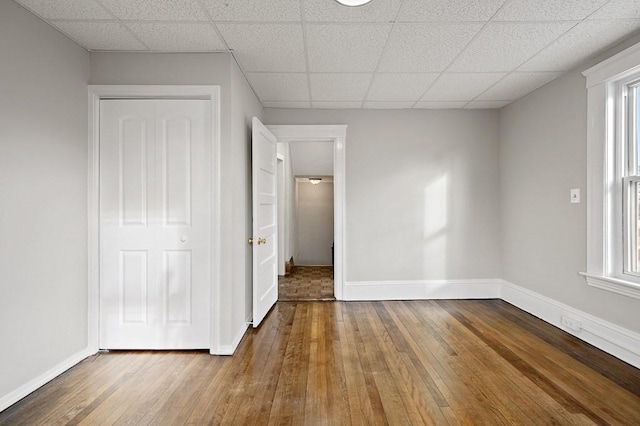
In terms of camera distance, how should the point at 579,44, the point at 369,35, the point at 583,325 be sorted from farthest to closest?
1. the point at 583,325
2. the point at 579,44
3. the point at 369,35

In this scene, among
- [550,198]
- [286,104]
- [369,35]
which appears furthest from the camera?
[286,104]

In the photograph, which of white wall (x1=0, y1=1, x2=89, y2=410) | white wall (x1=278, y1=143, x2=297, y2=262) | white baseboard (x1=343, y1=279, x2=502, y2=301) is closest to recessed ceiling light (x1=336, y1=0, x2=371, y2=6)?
white wall (x1=0, y1=1, x2=89, y2=410)

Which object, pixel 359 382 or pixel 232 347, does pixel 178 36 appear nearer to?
pixel 232 347

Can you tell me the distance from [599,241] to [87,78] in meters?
4.16

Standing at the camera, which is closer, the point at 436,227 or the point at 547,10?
the point at 547,10

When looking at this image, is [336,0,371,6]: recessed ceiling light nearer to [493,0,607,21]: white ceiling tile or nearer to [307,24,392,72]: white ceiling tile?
[307,24,392,72]: white ceiling tile

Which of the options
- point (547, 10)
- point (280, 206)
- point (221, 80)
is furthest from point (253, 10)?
point (280, 206)

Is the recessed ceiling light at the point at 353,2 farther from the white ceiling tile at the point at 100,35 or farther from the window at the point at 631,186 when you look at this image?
the window at the point at 631,186

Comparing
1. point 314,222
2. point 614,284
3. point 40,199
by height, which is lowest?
point 614,284

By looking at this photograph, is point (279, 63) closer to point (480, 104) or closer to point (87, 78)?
point (87, 78)

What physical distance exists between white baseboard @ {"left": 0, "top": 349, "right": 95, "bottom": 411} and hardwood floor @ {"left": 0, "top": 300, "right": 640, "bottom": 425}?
45 millimetres

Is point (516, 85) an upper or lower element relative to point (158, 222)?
upper

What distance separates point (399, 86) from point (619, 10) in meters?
1.70

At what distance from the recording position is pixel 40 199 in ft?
7.49
